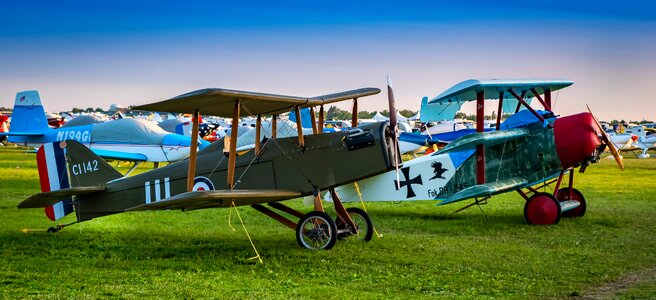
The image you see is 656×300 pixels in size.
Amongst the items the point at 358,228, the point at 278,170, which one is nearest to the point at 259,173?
the point at 278,170

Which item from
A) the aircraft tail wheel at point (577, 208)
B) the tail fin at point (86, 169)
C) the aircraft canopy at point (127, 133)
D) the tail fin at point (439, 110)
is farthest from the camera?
the aircraft canopy at point (127, 133)

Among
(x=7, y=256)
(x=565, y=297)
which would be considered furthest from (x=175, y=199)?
(x=565, y=297)

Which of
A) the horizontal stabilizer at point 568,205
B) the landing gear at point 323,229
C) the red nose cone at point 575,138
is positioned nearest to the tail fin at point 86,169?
the landing gear at point 323,229

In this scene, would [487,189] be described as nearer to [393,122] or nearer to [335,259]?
[393,122]

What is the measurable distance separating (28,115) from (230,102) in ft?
74.2

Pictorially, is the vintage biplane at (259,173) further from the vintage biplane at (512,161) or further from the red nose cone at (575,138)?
the red nose cone at (575,138)

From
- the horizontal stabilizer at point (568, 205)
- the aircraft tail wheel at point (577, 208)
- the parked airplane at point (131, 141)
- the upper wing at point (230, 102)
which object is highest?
the upper wing at point (230, 102)

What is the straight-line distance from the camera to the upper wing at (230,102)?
8.43 meters

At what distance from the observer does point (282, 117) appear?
10.7 metres

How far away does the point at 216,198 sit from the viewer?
8586 mm

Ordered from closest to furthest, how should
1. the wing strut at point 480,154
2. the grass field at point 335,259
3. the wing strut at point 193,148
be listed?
the grass field at point 335,259
the wing strut at point 193,148
the wing strut at point 480,154

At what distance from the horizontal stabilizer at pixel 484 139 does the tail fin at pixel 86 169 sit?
16.7 ft

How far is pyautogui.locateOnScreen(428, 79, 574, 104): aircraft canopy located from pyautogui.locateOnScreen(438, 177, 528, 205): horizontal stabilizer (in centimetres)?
164

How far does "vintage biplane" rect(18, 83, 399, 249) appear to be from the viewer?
9195 millimetres
